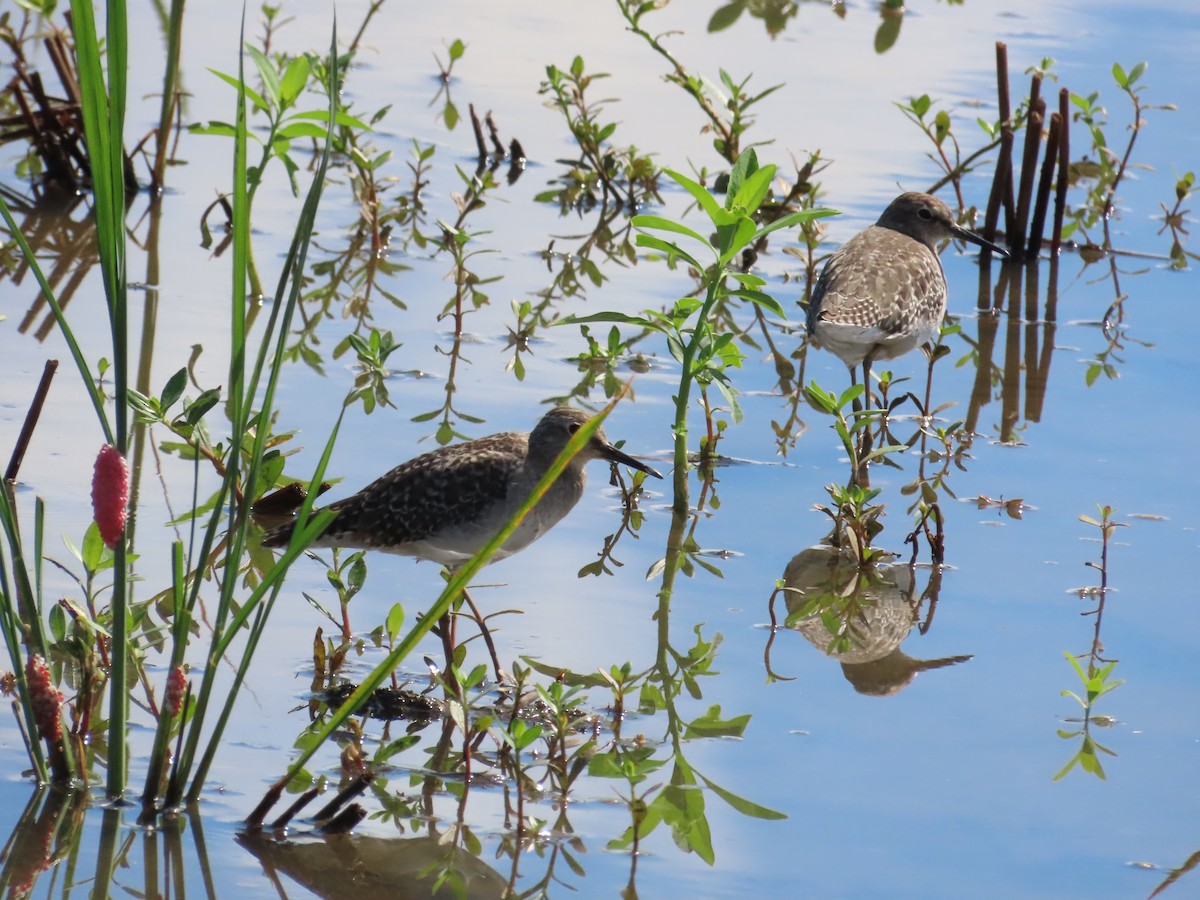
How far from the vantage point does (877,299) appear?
8.04m

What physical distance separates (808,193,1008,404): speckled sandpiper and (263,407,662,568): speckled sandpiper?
78.5 inches

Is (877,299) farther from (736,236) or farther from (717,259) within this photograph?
(736,236)

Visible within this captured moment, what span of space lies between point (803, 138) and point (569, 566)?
604 cm

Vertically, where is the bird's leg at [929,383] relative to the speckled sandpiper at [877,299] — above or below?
below

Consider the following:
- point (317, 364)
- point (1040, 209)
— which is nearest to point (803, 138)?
point (1040, 209)

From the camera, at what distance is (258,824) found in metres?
4.14

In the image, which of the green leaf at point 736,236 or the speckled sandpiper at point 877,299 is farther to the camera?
the speckled sandpiper at point 877,299

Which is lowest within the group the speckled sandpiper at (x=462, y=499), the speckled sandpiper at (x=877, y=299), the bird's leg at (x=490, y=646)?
the bird's leg at (x=490, y=646)

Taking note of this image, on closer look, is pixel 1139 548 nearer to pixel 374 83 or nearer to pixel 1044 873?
pixel 1044 873

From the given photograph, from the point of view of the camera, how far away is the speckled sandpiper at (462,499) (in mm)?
5859

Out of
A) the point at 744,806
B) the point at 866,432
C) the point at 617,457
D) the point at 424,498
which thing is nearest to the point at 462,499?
the point at 424,498

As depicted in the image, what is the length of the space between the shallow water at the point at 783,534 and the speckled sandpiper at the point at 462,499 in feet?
0.69

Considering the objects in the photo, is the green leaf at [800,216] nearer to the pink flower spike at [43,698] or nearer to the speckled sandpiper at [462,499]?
the speckled sandpiper at [462,499]

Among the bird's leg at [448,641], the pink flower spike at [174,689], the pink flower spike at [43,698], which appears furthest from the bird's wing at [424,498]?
the pink flower spike at [174,689]
